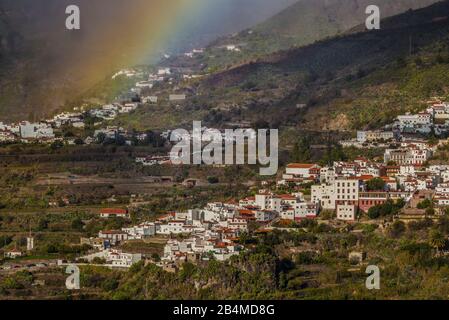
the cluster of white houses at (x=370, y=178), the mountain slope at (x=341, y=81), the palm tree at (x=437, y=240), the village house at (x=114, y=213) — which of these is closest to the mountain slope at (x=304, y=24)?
the mountain slope at (x=341, y=81)

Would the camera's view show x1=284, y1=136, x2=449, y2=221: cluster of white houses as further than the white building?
Yes

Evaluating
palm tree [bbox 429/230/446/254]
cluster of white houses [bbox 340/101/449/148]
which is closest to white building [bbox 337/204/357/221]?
palm tree [bbox 429/230/446/254]

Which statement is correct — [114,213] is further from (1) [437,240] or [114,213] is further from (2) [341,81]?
(2) [341,81]

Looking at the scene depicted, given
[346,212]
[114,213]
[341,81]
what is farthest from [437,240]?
[341,81]

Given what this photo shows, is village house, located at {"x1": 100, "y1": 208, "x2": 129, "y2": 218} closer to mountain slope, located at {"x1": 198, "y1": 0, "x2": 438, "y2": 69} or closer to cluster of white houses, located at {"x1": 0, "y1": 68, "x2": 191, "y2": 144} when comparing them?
cluster of white houses, located at {"x1": 0, "y1": 68, "x2": 191, "y2": 144}

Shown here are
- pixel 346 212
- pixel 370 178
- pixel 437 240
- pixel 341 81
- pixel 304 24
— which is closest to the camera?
pixel 437 240

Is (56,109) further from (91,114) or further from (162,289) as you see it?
(162,289)

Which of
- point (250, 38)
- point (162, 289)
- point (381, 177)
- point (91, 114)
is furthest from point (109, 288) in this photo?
point (250, 38)

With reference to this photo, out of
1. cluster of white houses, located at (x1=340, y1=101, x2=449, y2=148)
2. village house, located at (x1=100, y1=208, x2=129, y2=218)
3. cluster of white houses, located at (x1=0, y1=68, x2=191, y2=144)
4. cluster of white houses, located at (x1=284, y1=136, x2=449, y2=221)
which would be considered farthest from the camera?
cluster of white houses, located at (x1=0, y1=68, x2=191, y2=144)
